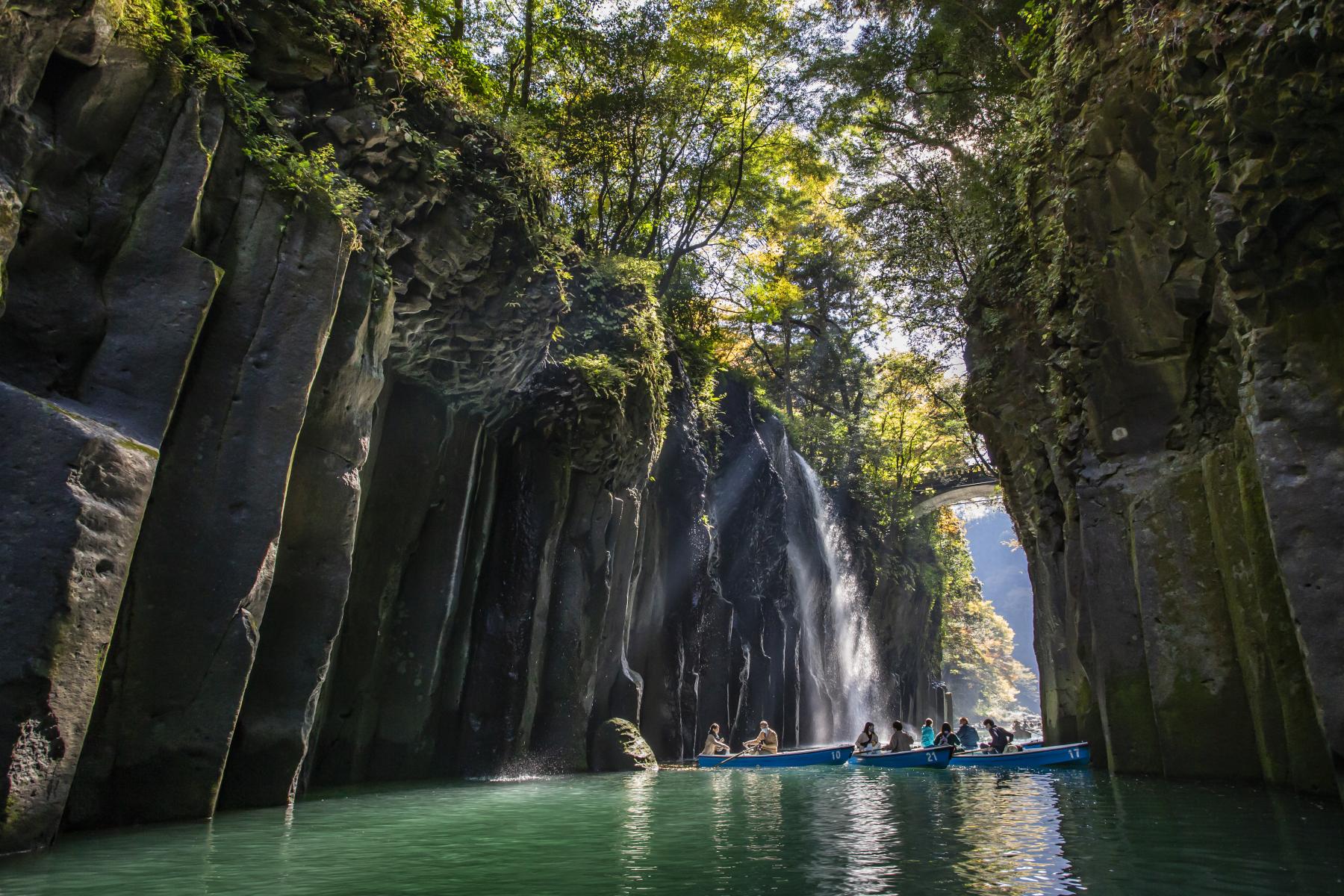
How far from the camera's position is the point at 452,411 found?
43.6 ft

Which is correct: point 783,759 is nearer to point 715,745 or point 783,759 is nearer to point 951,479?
point 715,745

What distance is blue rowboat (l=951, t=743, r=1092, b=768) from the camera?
13.3 meters

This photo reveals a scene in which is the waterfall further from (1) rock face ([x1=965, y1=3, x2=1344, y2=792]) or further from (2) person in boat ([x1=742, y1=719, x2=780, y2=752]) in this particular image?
(1) rock face ([x1=965, y1=3, x2=1344, y2=792])

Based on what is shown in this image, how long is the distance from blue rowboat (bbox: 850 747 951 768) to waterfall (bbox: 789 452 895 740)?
9955mm

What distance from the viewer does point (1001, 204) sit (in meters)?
16.5

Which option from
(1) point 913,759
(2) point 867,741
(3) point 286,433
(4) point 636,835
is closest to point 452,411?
(3) point 286,433

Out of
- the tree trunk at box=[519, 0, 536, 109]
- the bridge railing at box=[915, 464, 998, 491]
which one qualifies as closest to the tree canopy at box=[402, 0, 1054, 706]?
the tree trunk at box=[519, 0, 536, 109]

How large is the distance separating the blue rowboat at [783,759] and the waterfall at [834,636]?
9929mm

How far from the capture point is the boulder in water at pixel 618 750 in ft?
48.5

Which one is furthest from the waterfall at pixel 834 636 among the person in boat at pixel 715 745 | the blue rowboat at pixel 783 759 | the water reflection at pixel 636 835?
the water reflection at pixel 636 835

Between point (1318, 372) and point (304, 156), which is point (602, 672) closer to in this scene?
point (304, 156)

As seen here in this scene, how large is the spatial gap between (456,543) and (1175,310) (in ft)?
33.6

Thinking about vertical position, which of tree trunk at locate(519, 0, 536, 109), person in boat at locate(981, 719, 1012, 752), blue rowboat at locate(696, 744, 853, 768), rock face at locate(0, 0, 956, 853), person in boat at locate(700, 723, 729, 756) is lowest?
blue rowboat at locate(696, 744, 853, 768)

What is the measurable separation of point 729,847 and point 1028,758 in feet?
32.3
